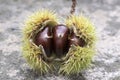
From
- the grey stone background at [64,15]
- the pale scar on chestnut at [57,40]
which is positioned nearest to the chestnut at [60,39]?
the pale scar on chestnut at [57,40]

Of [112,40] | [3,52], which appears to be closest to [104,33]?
[112,40]

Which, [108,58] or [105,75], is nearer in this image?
[105,75]

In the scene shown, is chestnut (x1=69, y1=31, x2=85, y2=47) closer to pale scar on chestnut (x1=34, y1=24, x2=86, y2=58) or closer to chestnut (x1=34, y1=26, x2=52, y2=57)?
pale scar on chestnut (x1=34, y1=24, x2=86, y2=58)

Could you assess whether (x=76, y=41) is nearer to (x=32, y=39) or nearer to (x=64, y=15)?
(x=32, y=39)

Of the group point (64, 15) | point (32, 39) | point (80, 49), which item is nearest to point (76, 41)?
point (80, 49)

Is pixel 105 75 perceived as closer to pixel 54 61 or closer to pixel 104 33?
pixel 54 61

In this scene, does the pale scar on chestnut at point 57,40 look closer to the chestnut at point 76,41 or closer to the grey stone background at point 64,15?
the chestnut at point 76,41
